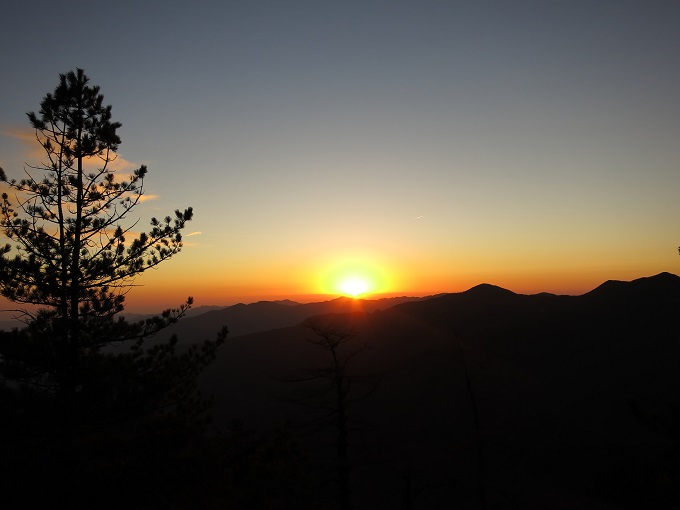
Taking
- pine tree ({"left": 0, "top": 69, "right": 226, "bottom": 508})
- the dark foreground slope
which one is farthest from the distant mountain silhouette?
pine tree ({"left": 0, "top": 69, "right": 226, "bottom": 508})

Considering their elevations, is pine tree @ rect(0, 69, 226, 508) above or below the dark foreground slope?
above

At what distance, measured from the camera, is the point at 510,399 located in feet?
155

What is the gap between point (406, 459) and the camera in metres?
39.6

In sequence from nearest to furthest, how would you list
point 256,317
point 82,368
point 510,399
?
point 82,368, point 510,399, point 256,317

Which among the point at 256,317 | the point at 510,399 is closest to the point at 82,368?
the point at 510,399

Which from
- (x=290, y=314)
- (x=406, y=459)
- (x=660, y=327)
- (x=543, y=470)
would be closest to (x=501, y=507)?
(x=543, y=470)

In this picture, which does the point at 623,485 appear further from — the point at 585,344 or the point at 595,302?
the point at 595,302

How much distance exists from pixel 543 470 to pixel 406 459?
11.4 m

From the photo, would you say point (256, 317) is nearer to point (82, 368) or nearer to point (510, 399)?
point (510, 399)

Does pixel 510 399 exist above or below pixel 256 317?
below

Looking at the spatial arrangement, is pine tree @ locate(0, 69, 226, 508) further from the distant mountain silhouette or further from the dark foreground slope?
the distant mountain silhouette

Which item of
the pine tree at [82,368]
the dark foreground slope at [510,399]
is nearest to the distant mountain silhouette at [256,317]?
the dark foreground slope at [510,399]

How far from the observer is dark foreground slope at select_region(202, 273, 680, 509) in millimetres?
32062

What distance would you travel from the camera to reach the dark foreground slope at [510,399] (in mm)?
32062
